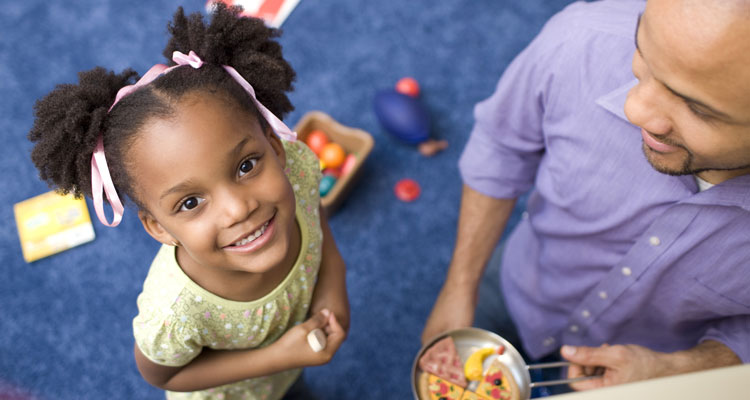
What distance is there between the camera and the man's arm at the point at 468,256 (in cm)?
112

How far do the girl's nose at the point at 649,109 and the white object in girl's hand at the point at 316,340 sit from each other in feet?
1.81

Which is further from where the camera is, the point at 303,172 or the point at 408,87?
the point at 408,87

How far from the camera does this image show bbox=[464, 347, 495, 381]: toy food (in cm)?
96

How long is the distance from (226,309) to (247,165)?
0.76ft

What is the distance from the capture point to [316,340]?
2.90 ft

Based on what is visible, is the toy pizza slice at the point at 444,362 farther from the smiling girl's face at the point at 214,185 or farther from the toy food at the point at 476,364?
the smiling girl's face at the point at 214,185

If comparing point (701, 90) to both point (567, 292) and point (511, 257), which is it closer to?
point (567, 292)

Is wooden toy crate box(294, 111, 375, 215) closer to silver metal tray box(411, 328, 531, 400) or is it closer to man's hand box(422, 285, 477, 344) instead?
man's hand box(422, 285, 477, 344)

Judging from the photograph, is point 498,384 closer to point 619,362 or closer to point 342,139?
point 619,362

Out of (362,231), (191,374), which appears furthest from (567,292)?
(362,231)

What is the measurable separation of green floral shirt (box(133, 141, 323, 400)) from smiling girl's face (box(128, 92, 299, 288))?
7 cm

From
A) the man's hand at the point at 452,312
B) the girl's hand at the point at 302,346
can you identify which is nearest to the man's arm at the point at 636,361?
the man's hand at the point at 452,312

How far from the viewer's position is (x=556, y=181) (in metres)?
0.99

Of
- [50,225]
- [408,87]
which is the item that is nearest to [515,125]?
[408,87]
